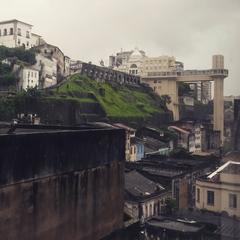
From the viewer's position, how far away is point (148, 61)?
2539 inches

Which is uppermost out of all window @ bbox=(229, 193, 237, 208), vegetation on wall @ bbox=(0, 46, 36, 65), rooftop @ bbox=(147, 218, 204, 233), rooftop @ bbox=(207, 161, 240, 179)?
vegetation on wall @ bbox=(0, 46, 36, 65)

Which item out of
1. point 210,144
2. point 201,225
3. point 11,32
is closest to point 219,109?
point 210,144

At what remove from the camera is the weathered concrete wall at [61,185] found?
6.78 metres

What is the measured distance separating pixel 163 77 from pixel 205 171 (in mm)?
34017

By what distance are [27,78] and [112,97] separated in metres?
11.8

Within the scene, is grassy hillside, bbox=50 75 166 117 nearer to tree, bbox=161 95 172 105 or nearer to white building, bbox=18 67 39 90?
tree, bbox=161 95 172 105

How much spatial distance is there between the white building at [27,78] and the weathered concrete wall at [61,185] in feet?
95.0

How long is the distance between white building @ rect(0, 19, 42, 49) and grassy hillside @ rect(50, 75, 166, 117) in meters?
8.69

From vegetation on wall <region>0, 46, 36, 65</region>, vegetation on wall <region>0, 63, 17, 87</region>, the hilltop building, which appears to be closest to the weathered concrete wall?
vegetation on wall <region>0, 63, 17, 87</region>

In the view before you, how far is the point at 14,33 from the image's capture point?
48125 mm

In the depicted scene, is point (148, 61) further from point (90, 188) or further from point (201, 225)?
point (90, 188)

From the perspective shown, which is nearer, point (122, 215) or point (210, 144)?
point (122, 215)

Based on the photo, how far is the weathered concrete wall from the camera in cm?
678

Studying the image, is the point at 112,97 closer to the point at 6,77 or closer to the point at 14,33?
the point at 14,33
